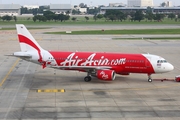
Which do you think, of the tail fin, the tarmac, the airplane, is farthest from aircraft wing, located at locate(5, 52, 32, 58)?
the tarmac

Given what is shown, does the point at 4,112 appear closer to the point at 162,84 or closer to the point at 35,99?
the point at 35,99

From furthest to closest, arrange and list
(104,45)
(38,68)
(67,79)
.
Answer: (104,45) < (38,68) < (67,79)

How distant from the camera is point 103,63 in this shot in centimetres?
4503

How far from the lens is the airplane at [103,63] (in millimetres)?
44312

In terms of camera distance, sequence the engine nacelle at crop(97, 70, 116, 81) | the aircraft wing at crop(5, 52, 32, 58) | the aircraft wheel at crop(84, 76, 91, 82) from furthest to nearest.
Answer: the aircraft wing at crop(5, 52, 32, 58) < the aircraft wheel at crop(84, 76, 91, 82) < the engine nacelle at crop(97, 70, 116, 81)

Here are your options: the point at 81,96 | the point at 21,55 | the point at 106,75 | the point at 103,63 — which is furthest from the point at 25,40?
the point at 81,96

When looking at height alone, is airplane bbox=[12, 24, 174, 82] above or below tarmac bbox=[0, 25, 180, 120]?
above

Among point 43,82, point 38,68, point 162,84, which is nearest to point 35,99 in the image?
point 43,82

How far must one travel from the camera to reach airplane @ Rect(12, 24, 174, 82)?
1745 inches

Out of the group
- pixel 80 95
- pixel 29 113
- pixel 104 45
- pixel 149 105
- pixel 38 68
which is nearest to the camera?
pixel 29 113

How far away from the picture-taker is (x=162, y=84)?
4394 centimetres

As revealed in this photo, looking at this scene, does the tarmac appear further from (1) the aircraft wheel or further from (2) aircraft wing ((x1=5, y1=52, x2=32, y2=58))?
(2) aircraft wing ((x1=5, y1=52, x2=32, y2=58))

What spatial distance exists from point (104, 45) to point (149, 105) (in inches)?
2073

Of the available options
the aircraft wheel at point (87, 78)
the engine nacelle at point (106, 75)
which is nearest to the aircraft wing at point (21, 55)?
the aircraft wheel at point (87, 78)
